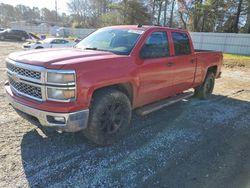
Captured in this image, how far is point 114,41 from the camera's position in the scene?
4586 mm

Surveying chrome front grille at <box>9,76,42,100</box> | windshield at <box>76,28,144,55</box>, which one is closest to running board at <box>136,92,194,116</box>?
windshield at <box>76,28,144,55</box>

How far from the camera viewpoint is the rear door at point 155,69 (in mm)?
4312

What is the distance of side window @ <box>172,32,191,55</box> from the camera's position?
5.30m

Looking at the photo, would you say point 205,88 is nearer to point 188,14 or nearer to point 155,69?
point 155,69

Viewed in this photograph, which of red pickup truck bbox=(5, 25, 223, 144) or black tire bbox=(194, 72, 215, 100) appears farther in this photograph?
black tire bbox=(194, 72, 215, 100)

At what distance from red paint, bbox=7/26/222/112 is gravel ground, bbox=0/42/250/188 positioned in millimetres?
798

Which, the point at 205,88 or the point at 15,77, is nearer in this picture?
the point at 15,77

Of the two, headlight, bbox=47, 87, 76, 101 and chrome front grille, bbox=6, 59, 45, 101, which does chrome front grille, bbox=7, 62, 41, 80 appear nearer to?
chrome front grille, bbox=6, 59, 45, 101

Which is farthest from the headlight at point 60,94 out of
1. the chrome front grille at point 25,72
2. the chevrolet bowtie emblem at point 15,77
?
the chevrolet bowtie emblem at point 15,77

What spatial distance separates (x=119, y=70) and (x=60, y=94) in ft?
3.38

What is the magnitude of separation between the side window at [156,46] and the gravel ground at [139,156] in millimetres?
1438

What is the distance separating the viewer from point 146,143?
4.14m

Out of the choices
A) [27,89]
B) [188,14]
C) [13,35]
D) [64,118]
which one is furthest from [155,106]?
[188,14]

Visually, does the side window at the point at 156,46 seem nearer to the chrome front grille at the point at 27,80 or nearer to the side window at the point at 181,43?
the side window at the point at 181,43
